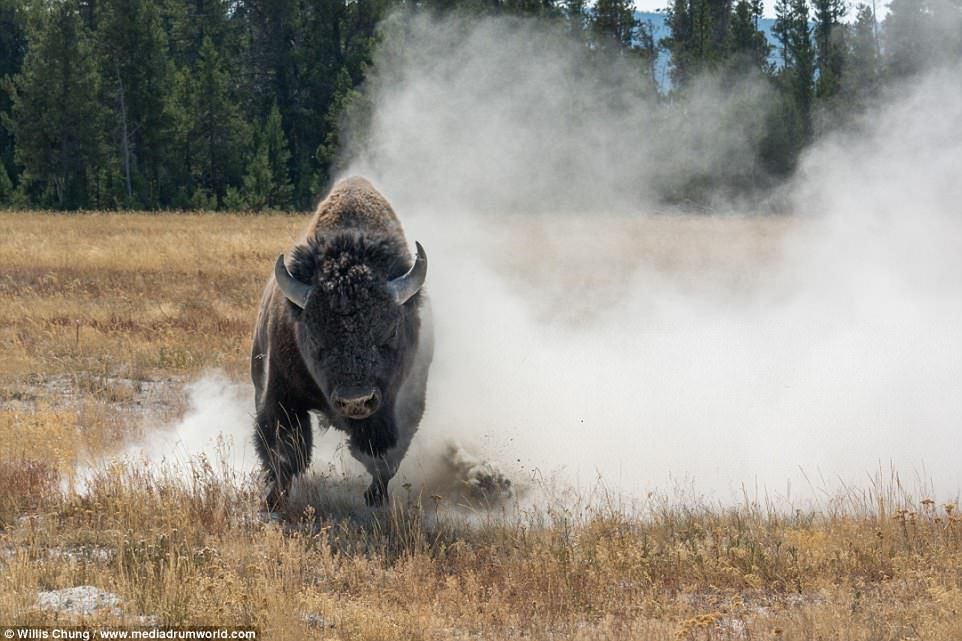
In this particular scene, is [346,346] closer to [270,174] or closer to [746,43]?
[270,174]

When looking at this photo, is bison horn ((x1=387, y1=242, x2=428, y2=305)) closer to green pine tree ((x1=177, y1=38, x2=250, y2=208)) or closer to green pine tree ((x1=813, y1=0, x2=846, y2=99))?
green pine tree ((x1=813, y1=0, x2=846, y2=99))

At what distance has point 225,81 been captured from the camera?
63188mm

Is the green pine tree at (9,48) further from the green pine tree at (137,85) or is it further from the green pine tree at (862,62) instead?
the green pine tree at (862,62)

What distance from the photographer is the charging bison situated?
693 centimetres

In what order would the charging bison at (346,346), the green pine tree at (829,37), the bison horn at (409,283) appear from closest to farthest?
the charging bison at (346,346) < the bison horn at (409,283) < the green pine tree at (829,37)

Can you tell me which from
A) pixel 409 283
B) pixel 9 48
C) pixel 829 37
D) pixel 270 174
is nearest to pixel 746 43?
pixel 829 37

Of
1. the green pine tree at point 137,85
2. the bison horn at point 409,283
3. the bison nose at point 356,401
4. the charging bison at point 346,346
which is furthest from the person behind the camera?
the green pine tree at point 137,85

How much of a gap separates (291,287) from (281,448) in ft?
3.64

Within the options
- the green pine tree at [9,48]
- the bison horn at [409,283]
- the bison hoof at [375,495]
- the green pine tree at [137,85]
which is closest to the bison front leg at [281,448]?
the bison hoof at [375,495]

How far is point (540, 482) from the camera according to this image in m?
8.74

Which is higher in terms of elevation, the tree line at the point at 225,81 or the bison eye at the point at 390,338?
the tree line at the point at 225,81

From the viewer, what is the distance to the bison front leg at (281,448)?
24.6 feet

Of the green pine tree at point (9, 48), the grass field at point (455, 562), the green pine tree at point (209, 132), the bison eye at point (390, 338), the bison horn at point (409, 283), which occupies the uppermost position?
the green pine tree at point (9, 48)

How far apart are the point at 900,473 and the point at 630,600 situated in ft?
12.6
